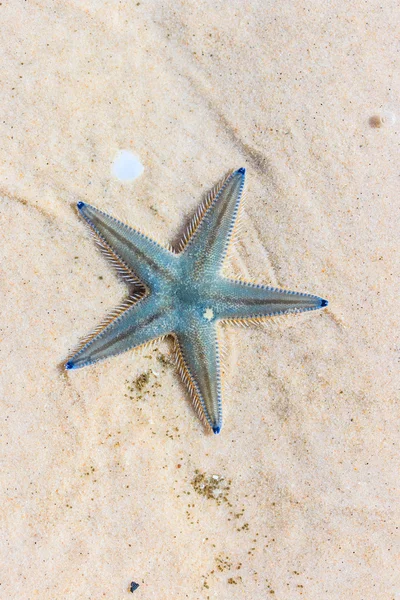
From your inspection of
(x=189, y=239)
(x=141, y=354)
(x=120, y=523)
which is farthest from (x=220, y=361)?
(x=120, y=523)

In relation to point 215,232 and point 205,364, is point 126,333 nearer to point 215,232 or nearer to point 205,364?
point 205,364

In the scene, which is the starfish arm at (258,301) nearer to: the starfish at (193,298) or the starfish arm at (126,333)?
the starfish at (193,298)

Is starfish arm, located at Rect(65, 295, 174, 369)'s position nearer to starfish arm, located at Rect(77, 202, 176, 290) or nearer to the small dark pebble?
starfish arm, located at Rect(77, 202, 176, 290)

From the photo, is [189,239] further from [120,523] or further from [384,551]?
[384,551]

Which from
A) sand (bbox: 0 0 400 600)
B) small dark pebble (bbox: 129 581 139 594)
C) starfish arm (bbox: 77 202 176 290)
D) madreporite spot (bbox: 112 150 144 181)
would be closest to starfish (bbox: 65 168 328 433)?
starfish arm (bbox: 77 202 176 290)

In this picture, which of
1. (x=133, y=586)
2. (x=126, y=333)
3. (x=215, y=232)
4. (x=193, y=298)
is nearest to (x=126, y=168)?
(x=215, y=232)
